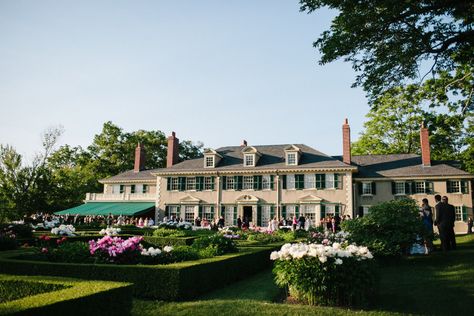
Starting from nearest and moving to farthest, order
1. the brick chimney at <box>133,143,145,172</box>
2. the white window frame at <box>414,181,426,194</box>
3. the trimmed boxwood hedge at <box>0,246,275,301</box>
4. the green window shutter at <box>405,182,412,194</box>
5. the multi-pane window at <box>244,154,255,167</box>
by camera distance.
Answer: the trimmed boxwood hedge at <box>0,246,275,301</box> → the white window frame at <box>414,181,426,194</box> → the green window shutter at <box>405,182,412,194</box> → the multi-pane window at <box>244,154,255,167</box> → the brick chimney at <box>133,143,145,172</box>

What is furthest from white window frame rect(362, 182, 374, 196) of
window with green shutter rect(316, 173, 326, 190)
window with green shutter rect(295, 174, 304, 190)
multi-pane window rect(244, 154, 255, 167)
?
multi-pane window rect(244, 154, 255, 167)

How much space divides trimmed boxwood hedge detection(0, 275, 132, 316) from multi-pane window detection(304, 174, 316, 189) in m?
26.9

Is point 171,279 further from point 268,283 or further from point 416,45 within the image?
point 416,45

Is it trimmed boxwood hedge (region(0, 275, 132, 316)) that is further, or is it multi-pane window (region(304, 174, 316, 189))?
multi-pane window (region(304, 174, 316, 189))

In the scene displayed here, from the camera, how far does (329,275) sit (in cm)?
664

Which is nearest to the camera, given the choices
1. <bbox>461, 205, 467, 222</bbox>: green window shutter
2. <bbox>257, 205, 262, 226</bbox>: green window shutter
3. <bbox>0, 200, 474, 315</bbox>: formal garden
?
<bbox>0, 200, 474, 315</bbox>: formal garden

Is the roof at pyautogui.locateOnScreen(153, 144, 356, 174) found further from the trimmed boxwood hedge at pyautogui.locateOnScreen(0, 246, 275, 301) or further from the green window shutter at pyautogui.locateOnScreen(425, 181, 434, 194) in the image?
the trimmed boxwood hedge at pyautogui.locateOnScreen(0, 246, 275, 301)

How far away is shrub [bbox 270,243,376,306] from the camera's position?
21.8 ft

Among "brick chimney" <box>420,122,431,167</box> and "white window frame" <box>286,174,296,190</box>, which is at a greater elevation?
"brick chimney" <box>420,122,431,167</box>

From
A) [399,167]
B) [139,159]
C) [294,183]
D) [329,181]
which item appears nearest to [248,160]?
[294,183]

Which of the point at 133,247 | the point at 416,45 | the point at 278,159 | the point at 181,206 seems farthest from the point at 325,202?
the point at 133,247

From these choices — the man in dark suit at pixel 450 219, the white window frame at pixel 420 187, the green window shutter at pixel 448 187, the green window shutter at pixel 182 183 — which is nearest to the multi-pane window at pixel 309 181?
the white window frame at pixel 420 187

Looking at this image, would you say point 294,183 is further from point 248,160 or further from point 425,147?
point 425,147

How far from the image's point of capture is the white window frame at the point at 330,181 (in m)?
30.7
